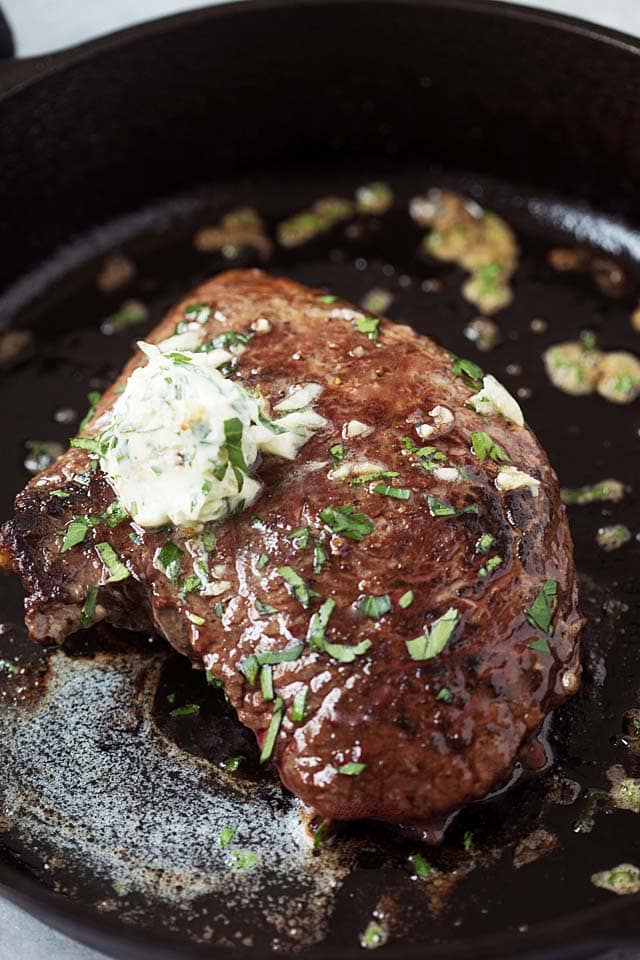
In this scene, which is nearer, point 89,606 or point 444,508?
point 444,508

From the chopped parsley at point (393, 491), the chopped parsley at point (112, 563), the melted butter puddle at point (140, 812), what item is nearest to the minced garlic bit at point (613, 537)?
the chopped parsley at point (393, 491)

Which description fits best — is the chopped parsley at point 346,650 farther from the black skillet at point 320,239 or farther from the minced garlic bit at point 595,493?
the minced garlic bit at point 595,493

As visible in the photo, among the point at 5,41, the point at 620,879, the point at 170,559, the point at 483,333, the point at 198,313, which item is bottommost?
the point at 620,879

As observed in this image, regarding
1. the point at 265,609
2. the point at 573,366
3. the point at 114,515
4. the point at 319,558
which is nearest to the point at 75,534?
the point at 114,515

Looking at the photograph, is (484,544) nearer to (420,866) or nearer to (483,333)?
(420,866)

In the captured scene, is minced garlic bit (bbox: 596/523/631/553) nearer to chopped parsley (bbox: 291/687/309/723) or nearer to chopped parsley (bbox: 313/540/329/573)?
chopped parsley (bbox: 313/540/329/573)

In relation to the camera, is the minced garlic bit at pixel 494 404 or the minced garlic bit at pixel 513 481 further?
the minced garlic bit at pixel 494 404
